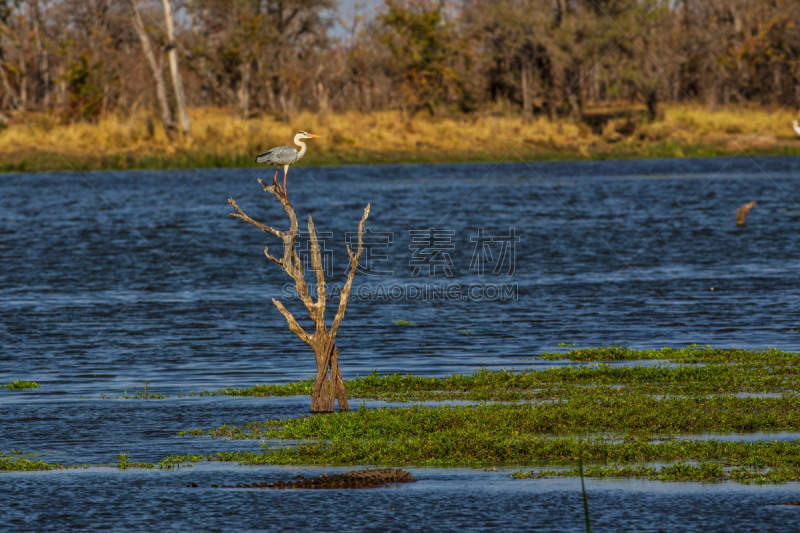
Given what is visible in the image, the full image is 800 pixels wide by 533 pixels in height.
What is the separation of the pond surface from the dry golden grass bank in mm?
8225

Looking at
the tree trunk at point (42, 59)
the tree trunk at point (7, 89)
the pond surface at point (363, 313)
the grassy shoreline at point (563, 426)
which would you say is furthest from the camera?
the tree trunk at point (42, 59)

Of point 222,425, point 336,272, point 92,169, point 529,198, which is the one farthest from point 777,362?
point 92,169

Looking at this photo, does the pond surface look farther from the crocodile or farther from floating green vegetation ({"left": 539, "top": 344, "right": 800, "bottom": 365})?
floating green vegetation ({"left": 539, "top": 344, "right": 800, "bottom": 365})

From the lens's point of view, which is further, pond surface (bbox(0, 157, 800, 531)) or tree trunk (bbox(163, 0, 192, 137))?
tree trunk (bbox(163, 0, 192, 137))

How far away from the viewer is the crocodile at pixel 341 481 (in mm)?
10008

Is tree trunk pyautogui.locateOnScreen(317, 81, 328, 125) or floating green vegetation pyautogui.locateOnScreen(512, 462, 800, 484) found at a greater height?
tree trunk pyautogui.locateOnScreen(317, 81, 328, 125)

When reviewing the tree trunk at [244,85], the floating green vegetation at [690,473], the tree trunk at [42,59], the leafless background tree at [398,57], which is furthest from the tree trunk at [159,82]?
the floating green vegetation at [690,473]

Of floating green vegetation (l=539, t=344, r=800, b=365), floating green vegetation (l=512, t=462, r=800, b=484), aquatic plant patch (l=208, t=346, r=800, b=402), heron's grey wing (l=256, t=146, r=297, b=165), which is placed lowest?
floating green vegetation (l=539, t=344, r=800, b=365)

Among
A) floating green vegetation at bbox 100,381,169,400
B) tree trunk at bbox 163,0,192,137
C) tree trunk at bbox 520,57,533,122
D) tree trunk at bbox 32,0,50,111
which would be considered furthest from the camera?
tree trunk at bbox 32,0,50,111

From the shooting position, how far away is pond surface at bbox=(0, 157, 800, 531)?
31.0 feet

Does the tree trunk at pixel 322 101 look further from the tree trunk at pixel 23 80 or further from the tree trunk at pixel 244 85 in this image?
the tree trunk at pixel 23 80

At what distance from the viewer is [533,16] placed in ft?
230

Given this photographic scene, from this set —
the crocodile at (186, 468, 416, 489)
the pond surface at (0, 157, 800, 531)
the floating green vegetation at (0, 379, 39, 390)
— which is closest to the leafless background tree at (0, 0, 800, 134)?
the pond surface at (0, 157, 800, 531)

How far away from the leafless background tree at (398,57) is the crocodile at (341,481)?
5490 centimetres
